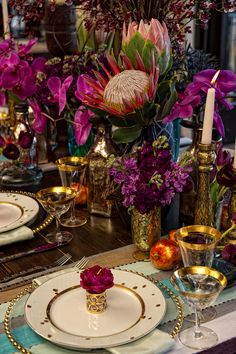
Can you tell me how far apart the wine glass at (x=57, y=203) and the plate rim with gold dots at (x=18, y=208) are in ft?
0.23

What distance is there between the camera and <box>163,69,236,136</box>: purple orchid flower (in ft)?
3.72

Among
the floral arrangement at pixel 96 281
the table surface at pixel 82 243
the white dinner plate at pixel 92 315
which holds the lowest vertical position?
the table surface at pixel 82 243

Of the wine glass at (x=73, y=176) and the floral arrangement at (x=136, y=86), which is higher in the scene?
the floral arrangement at (x=136, y=86)

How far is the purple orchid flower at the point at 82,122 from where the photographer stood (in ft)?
4.12

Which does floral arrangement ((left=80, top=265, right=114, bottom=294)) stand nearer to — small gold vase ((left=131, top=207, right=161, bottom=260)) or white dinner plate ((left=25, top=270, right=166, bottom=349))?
white dinner plate ((left=25, top=270, right=166, bottom=349))

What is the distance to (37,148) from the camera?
1666mm

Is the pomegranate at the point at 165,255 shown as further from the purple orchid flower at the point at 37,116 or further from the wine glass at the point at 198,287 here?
the purple orchid flower at the point at 37,116

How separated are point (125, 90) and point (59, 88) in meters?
0.35

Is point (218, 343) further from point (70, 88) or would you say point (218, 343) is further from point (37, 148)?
point (37, 148)

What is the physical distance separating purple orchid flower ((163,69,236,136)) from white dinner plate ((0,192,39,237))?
0.37 meters

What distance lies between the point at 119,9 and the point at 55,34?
18.5 inches

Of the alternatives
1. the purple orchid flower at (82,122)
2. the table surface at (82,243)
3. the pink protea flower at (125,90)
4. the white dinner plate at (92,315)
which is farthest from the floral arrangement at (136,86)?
the white dinner plate at (92,315)

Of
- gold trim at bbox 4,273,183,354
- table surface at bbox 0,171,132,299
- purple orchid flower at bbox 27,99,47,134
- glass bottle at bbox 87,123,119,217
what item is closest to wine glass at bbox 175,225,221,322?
gold trim at bbox 4,273,183,354

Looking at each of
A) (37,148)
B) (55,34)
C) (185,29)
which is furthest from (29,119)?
(185,29)
